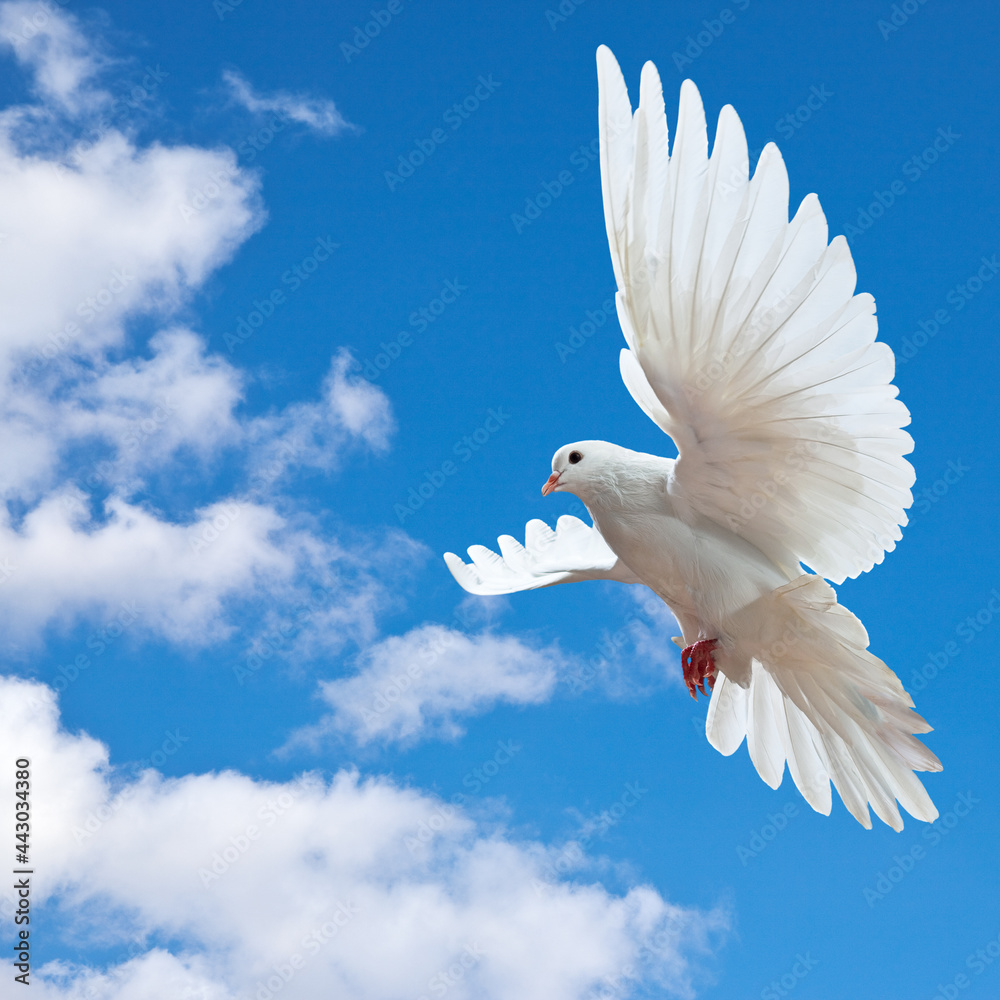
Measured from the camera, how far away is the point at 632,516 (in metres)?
3.44

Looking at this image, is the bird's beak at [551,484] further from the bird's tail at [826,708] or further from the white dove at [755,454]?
the bird's tail at [826,708]

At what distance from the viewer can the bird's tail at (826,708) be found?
A: 3.34 meters

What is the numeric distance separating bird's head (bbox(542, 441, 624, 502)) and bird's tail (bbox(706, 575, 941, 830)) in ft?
2.22

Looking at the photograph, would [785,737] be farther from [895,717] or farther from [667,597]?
[667,597]

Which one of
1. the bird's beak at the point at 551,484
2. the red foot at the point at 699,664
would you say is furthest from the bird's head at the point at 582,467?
the red foot at the point at 699,664

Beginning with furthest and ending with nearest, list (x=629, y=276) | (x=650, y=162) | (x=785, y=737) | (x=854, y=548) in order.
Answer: (x=785, y=737), (x=854, y=548), (x=629, y=276), (x=650, y=162)

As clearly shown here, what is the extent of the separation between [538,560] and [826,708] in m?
1.45

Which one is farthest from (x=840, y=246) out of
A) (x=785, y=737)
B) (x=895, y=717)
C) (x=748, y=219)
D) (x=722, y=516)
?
(x=785, y=737)

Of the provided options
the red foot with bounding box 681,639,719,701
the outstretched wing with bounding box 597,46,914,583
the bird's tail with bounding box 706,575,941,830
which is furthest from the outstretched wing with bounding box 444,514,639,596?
the outstretched wing with bounding box 597,46,914,583

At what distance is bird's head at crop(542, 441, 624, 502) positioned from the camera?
3.49 meters

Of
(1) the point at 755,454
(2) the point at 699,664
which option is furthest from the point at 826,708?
(1) the point at 755,454

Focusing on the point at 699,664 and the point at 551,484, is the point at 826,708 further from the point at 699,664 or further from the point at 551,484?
the point at 551,484

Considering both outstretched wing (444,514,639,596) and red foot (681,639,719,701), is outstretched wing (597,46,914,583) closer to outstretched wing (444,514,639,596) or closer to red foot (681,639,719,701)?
red foot (681,639,719,701)

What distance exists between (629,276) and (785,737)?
2.04 metres
